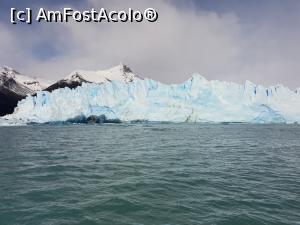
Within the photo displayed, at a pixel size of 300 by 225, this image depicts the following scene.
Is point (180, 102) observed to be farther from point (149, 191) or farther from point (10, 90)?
point (10, 90)

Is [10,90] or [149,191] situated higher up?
[10,90]

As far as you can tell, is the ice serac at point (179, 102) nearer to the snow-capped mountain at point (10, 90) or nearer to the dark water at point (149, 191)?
the dark water at point (149, 191)

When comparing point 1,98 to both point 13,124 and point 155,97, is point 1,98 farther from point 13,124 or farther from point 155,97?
point 155,97

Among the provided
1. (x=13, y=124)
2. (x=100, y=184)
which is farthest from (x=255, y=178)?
(x=13, y=124)

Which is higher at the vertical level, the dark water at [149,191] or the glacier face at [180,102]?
the glacier face at [180,102]

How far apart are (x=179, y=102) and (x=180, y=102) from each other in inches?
7.3

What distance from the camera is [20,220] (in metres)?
6.78

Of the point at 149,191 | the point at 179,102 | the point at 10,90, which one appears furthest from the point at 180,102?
the point at 10,90

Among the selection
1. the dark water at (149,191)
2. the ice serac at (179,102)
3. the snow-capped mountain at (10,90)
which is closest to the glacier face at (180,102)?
the ice serac at (179,102)

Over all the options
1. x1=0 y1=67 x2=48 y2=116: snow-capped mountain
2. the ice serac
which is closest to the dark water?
the ice serac

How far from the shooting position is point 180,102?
5769cm

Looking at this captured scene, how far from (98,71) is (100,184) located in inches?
7196

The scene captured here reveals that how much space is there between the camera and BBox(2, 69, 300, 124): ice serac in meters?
56.2

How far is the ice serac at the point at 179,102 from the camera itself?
56.2m
